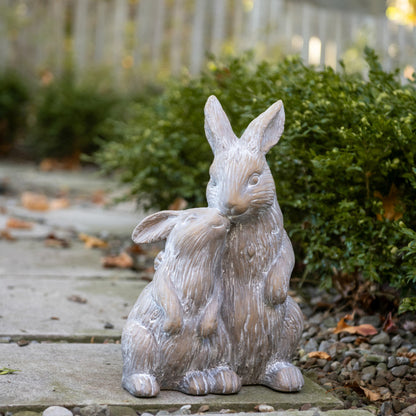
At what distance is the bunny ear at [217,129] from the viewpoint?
236cm

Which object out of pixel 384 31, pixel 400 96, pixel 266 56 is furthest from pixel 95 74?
pixel 400 96

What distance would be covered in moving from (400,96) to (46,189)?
5918 millimetres

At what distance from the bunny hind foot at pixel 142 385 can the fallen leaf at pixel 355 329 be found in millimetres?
1198

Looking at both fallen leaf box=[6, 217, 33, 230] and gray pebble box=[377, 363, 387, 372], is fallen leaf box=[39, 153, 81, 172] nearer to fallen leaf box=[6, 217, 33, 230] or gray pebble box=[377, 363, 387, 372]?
fallen leaf box=[6, 217, 33, 230]

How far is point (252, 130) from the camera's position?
7.74 ft

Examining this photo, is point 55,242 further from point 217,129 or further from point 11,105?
point 11,105

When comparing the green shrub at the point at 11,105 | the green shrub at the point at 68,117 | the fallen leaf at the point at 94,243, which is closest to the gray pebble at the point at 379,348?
the fallen leaf at the point at 94,243

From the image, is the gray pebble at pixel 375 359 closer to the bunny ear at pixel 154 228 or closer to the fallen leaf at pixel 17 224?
the bunny ear at pixel 154 228

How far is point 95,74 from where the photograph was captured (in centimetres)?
1101

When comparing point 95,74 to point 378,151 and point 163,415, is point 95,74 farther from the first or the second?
point 163,415

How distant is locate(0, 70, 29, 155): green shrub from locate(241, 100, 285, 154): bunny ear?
8310mm

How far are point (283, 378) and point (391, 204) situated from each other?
1.13 metres

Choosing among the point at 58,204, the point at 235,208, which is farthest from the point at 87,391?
the point at 58,204

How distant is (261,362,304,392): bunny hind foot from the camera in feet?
7.87
